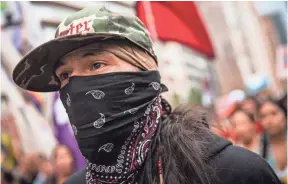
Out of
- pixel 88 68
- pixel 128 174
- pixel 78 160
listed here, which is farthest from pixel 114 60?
pixel 78 160

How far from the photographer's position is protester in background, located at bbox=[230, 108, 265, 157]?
118 inches

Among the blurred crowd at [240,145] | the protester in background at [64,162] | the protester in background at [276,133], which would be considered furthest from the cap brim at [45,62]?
the protester in background at [276,133]

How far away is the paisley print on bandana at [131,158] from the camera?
118 cm

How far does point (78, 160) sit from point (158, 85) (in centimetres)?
169

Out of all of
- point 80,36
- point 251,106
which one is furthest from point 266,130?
point 80,36

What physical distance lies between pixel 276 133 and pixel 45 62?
192 centimetres

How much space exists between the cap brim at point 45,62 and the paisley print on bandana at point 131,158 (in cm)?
26

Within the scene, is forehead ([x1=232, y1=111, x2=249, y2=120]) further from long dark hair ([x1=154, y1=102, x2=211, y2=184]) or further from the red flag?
long dark hair ([x1=154, y1=102, x2=211, y2=184])

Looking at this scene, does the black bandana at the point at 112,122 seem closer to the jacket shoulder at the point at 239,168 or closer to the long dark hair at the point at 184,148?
the long dark hair at the point at 184,148

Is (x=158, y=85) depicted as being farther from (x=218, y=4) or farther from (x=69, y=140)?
(x=218, y=4)

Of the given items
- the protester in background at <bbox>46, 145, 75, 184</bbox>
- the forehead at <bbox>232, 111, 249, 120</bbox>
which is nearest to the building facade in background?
the forehead at <bbox>232, 111, 249, 120</bbox>

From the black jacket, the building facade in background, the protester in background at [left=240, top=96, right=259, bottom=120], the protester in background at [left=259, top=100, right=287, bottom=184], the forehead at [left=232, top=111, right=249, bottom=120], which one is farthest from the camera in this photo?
the building facade in background

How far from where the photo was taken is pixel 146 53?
129cm

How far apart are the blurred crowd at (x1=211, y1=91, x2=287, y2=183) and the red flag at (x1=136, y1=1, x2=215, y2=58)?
1.91 ft
